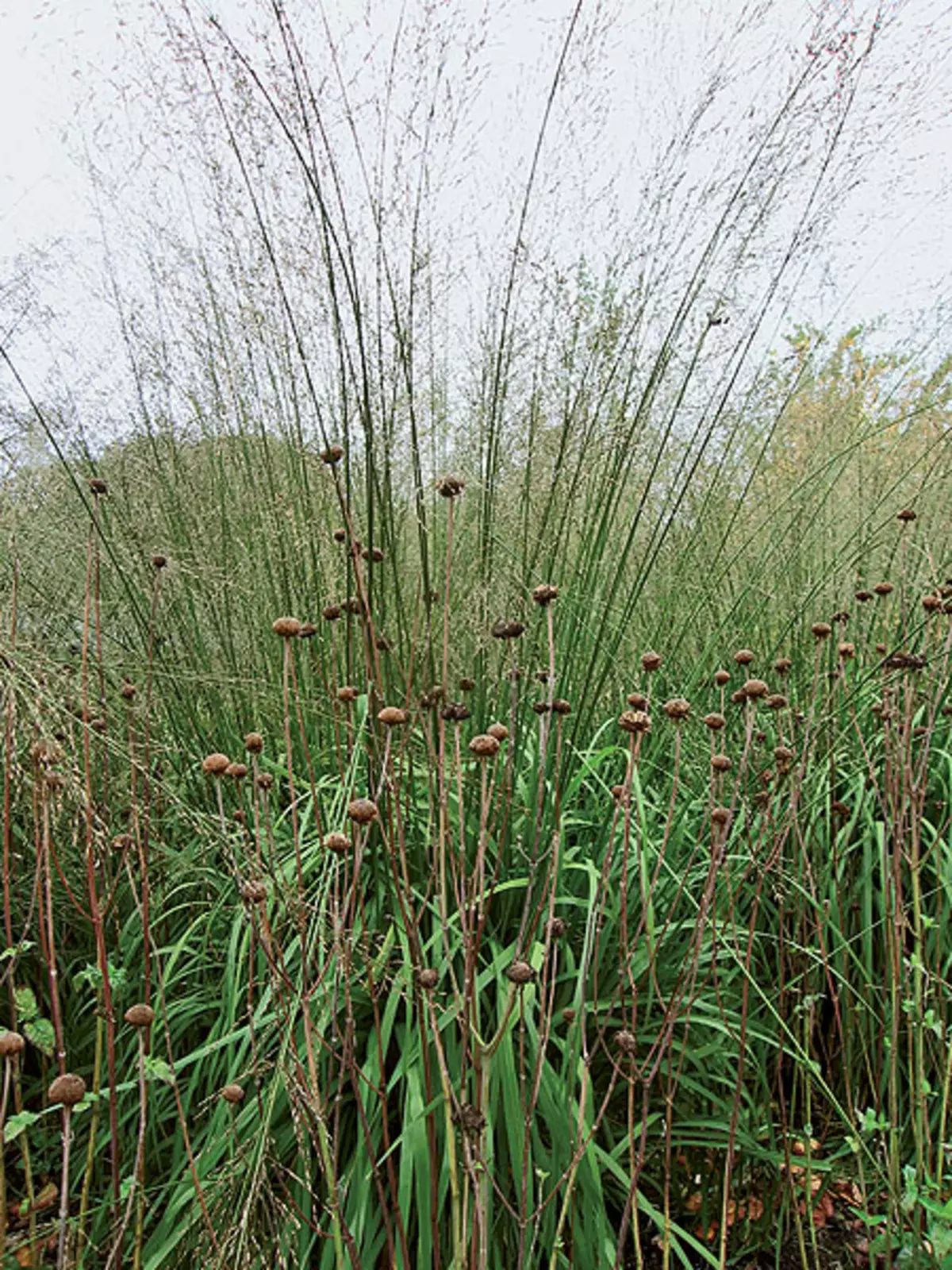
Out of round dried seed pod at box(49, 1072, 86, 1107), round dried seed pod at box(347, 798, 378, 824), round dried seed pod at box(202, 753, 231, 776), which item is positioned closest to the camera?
round dried seed pod at box(49, 1072, 86, 1107)

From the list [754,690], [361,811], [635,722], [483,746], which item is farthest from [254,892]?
[754,690]

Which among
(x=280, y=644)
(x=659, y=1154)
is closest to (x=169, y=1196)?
(x=659, y=1154)

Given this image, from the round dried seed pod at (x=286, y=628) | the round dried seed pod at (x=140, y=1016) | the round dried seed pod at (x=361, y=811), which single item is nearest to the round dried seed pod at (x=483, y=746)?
the round dried seed pod at (x=361, y=811)

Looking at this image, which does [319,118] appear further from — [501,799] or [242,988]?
[242,988]

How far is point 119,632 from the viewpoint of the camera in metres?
2.10

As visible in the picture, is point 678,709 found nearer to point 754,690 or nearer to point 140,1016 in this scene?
point 754,690

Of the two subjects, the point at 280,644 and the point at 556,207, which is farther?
the point at 280,644

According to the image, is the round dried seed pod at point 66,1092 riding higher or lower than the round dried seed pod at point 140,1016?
higher

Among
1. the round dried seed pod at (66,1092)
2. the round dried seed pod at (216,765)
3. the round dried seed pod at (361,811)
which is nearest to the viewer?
the round dried seed pod at (66,1092)

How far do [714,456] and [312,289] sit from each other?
1323 mm

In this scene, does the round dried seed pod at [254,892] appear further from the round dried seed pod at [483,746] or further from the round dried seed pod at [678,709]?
the round dried seed pod at [678,709]

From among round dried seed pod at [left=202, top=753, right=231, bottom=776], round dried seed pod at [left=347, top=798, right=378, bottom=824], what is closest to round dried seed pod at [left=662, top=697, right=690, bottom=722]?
round dried seed pod at [left=347, top=798, right=378, bottom=824]

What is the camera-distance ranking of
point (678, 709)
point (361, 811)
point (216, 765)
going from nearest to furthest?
1. point (361, 811)
2. point (216, 765)
3. point (678, 709)

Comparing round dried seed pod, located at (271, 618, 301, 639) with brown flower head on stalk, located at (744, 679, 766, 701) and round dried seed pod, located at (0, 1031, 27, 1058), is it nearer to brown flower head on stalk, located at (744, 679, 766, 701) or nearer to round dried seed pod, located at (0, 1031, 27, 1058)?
round dried seed pod, located at (0, 1031, 27, 1058)
